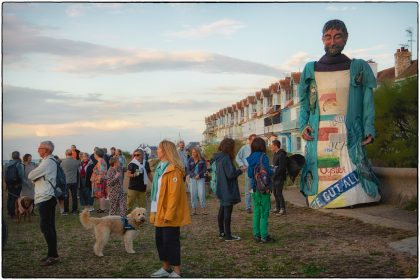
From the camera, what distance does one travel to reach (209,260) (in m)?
7.57

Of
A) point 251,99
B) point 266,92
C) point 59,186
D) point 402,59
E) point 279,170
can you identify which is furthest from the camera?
point 251,99

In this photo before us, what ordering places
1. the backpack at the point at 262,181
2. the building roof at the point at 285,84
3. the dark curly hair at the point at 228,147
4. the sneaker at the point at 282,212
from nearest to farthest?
the backpack at the point at 262,181, the dark curly hair at the point at 228,147, the sneaker at the point at 282,212, the building roof at the point at 285,84

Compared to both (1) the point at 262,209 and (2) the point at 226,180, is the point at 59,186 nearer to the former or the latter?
(2) the point at 226,180

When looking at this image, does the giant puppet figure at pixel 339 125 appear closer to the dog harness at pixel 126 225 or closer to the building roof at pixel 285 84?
the dog harness at pixel 126 225

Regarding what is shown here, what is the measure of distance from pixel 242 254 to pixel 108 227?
206 cm

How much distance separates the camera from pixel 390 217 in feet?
36.1

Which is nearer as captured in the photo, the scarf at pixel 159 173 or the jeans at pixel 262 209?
the scarf at pixel 159 173

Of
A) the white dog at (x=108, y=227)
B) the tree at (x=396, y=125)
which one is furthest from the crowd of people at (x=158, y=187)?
the tree at (x=396, y=125)

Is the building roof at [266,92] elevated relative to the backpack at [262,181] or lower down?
elevated

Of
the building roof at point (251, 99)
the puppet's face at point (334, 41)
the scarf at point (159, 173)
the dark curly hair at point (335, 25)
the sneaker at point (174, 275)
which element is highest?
the building roof at point (251, 99)

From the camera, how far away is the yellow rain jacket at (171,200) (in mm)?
6383

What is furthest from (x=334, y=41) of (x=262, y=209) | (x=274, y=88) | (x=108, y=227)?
(x=274, y=88)

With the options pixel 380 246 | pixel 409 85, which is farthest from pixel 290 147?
pixel 380 246

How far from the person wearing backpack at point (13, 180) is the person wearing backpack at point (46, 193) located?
5.87 meters
